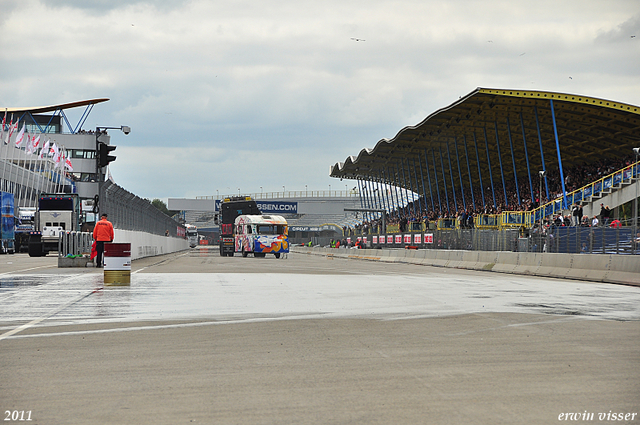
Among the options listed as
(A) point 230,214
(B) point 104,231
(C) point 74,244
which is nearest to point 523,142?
(A) point 230,214

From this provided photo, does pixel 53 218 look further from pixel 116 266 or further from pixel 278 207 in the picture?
pixel 278 207

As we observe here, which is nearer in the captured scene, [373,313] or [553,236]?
[373,313]

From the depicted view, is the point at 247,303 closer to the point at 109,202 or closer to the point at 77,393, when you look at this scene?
the point at 77,393

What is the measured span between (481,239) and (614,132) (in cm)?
2285

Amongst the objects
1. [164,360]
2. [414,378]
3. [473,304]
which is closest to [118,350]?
[164,360]

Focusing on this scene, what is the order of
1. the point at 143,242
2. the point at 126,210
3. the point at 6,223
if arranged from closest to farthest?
the point at 126,210 < the point at 143,242 < the point at 6,223

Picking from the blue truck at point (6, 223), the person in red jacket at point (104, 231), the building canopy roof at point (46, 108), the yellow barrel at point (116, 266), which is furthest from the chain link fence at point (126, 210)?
the building canopy roof at point (46, 108)

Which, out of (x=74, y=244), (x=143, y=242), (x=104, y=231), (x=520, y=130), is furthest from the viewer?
(x=520, y=130)

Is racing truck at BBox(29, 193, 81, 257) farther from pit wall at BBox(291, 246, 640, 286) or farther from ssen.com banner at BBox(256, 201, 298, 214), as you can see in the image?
ssen.com banner at BBox(256, 201, 298, 214)

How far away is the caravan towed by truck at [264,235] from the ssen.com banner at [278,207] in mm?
78704

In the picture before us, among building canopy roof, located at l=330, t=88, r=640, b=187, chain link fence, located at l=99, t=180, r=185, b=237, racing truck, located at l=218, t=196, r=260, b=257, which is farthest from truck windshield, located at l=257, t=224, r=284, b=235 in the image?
building canopy roof, located at l=330, t=88, r=640, b=187

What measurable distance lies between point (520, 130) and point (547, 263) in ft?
117

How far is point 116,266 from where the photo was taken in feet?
55.6

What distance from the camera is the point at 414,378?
6.24 meters
